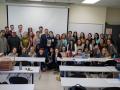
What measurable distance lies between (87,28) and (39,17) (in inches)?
95.0

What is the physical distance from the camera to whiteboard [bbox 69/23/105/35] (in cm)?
995

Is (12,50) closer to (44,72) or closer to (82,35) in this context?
(44,72)

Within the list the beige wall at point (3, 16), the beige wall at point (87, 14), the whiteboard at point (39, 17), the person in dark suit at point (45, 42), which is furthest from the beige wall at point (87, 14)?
the beige wall at point (3, 16)

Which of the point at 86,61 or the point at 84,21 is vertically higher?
the point at 84,21

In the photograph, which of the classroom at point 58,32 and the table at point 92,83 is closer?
the table at point 92,83

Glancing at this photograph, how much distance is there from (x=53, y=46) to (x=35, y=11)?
1971 mm

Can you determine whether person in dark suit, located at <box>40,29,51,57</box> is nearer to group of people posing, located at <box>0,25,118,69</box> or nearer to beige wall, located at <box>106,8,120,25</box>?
group of people posing, located at <box>0,25,118,69</box>

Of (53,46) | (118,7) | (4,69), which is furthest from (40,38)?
(118,7)

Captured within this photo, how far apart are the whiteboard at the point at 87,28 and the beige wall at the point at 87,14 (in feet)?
0.49

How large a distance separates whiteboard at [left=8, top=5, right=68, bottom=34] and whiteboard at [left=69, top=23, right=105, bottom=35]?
529 mm

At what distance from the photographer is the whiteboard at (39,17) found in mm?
9359

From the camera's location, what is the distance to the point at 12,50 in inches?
326

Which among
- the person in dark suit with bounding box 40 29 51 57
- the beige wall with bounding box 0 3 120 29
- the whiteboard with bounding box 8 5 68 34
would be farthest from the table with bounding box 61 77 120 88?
the beige wall with bounding box 0 3 120 29

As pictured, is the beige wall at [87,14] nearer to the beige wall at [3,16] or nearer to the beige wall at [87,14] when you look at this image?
the beige wall at [87,14]
